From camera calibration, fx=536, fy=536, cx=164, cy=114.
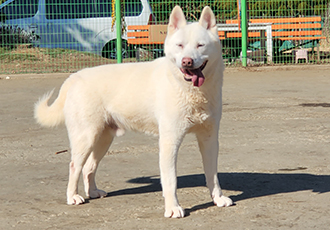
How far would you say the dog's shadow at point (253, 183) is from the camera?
14.8 ft

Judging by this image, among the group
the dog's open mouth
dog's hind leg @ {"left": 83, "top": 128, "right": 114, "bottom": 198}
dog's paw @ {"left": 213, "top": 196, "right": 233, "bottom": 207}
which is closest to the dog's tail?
dog's hind leg @ {"left": 83, "top": 128, "right": 114, "bottom": 198}

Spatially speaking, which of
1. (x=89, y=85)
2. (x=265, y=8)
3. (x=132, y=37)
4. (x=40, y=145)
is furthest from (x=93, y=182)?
(x=265, y=8)

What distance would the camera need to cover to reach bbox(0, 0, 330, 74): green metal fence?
13328 millimetres

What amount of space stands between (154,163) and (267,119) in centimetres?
255

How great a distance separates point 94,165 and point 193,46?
1.48m

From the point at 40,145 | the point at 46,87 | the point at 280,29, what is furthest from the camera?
the point at 280,29

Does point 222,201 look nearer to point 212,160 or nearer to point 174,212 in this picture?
point 212,160

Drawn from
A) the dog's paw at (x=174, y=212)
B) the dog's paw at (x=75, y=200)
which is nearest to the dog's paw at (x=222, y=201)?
the dog's paw at (x=174, y=212)

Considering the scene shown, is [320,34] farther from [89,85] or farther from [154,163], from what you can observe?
[89,85]

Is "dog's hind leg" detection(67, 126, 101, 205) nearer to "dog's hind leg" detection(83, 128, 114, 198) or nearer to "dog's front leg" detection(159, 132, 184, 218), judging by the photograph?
"dog's hind leg" detection(83, 128, 114, 198)

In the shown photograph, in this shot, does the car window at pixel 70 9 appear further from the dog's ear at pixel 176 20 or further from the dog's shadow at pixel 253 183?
the dog's ear at pixel 176 20

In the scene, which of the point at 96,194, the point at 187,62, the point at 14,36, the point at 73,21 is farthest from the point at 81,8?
the point at 187,62

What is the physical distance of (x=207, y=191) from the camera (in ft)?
15.1

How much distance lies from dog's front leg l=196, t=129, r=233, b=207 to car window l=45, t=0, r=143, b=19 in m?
9.74
